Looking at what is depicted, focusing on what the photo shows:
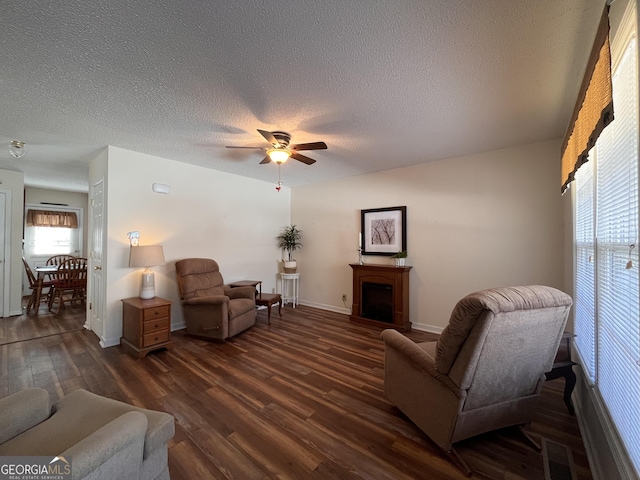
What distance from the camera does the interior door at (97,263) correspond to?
11.1ft

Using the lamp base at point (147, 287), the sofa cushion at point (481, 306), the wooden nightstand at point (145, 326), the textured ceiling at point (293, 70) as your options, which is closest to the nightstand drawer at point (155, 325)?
the wooden nightstand at point (145, 326)

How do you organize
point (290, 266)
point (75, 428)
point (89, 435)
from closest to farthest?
point (89, 435), point (75, 428), point (290, 266)

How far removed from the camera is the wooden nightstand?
2.95m

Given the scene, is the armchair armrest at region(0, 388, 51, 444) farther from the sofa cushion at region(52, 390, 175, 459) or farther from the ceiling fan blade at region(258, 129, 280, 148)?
the ceiling fan blade at region(258, 129, 280, 148)

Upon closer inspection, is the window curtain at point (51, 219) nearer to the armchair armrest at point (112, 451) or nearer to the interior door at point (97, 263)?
the interior door at point (97, 263)

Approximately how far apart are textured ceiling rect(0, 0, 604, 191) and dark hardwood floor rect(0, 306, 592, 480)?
254 centimetres

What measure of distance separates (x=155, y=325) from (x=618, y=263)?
4.02 metres

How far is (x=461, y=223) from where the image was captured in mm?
3625

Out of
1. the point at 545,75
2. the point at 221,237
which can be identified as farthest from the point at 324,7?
the point at 221,237

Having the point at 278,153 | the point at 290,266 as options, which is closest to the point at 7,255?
the point at 290,266

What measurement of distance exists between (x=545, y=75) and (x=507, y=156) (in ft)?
5.36

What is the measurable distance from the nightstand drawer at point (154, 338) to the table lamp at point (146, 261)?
0.55 meters

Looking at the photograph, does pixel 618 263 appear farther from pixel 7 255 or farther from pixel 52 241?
pixel 52 241

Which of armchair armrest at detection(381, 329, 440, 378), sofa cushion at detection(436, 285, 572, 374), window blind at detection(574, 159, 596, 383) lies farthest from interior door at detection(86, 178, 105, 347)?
window blind at detection(574, 159, 596, 383)
